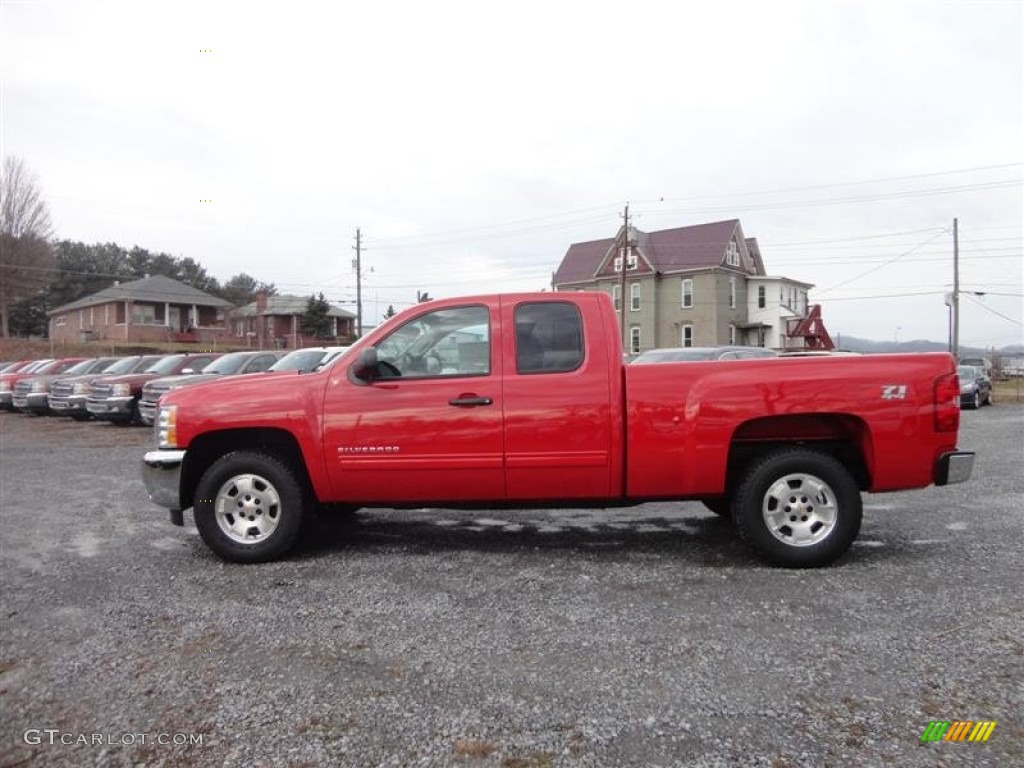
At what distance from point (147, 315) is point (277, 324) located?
39.0ft

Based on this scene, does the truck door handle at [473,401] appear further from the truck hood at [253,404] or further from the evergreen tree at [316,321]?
the evergreen tree at [316,321]

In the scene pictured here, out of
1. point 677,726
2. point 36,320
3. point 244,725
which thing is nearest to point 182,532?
point 244,725

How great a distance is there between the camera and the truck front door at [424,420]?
4734 millimetres

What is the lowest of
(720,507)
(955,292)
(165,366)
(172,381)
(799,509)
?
(720,507)

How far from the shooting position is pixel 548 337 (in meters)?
4.88

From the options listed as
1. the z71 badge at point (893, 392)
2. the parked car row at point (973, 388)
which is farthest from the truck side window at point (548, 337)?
the parked car row at point (973, 388)

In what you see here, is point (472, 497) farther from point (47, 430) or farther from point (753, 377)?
point (47, 430)

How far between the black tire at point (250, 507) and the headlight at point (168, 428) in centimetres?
35

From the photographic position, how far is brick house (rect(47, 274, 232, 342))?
1857 inches

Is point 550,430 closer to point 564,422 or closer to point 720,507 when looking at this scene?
point 564,422

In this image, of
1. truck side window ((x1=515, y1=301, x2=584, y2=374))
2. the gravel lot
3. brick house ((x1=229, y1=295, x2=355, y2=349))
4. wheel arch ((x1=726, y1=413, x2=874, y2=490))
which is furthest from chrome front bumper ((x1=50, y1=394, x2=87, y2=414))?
brick house ((x1=229, y1=295, x2=355, y2=349))

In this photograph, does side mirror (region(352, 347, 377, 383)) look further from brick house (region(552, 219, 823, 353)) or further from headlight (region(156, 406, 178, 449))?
brick house (region(552, 219, 823, 353))

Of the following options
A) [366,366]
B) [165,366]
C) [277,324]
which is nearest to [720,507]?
[366,366]

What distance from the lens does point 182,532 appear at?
19.7 feet
